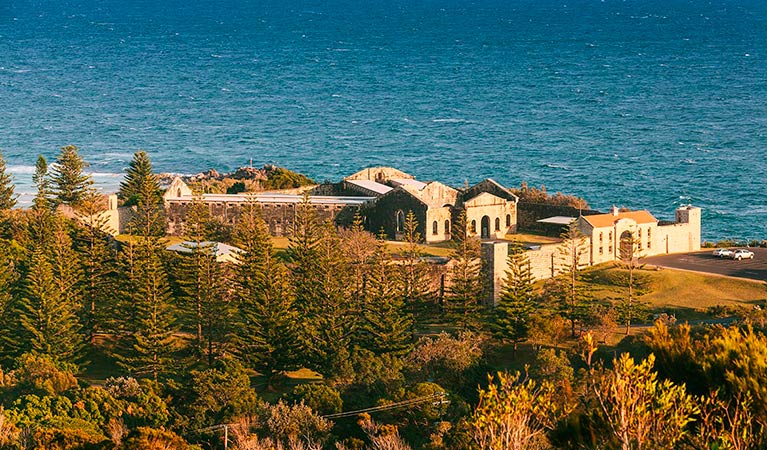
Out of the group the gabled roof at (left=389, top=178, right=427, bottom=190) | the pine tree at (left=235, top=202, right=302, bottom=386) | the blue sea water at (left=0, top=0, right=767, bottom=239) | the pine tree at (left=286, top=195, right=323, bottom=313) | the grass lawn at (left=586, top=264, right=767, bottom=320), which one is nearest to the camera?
the pine tree at (left=235, top=202, right=302, bottom=386)

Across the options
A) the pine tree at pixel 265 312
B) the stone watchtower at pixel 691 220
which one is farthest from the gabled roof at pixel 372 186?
the stone watchtower at pixel 691 220

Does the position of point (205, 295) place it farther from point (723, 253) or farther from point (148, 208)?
point (723, 253)

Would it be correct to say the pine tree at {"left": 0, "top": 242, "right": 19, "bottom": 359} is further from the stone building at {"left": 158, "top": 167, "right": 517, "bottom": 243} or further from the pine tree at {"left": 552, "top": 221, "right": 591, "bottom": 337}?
the pine tree at {"left": 552, "top": 221, "right": 591, "bottom": 337}

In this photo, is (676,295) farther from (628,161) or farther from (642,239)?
(628,161)

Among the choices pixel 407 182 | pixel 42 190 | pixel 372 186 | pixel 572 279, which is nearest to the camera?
pixel 572 279

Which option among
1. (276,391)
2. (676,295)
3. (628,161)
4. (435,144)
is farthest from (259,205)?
(435,144)

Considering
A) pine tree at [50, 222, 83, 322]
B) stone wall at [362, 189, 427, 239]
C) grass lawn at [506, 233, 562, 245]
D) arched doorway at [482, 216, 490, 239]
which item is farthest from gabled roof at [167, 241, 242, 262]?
grass lawn at [506, 233, 562, 245]

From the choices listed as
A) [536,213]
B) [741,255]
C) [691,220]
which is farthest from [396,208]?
[741,255]
